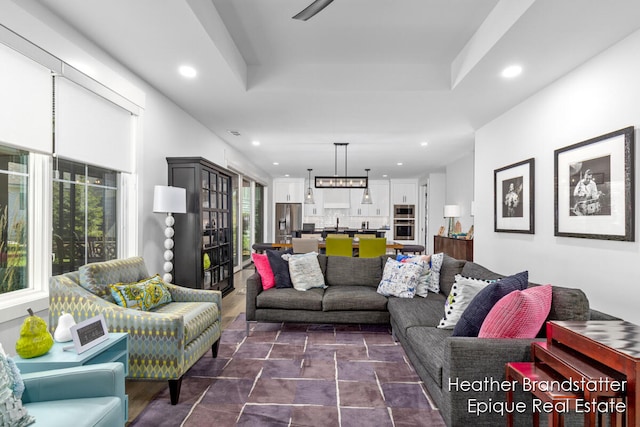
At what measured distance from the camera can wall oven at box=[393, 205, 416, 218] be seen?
11258 millimetres

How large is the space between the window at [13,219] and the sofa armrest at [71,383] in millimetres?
1121

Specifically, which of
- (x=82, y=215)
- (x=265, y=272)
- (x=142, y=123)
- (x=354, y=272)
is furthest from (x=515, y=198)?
(x=82, y=215)

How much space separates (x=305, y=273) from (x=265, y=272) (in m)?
0.46

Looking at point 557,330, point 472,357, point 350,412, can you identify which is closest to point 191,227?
point 350,412

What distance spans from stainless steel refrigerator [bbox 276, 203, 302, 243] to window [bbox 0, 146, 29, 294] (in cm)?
861

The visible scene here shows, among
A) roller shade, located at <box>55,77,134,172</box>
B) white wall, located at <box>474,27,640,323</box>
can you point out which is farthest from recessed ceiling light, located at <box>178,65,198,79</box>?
white wall, located at <box>474,27,640,323</box>

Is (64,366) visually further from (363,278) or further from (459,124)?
(459,124)

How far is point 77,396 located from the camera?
1.58 metres

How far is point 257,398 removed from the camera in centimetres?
239

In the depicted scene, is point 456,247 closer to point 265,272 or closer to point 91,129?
point 265,272

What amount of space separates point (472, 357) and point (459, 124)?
13.6 ft

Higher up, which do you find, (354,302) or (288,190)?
(288,190)

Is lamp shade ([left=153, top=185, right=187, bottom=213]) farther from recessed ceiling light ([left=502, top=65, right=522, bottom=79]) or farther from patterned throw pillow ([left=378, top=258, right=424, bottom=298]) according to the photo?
recessed ceiling light ([left=502, top=65, right=522, bottom=79])

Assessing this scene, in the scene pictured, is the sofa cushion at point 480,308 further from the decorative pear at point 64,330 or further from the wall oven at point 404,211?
the wall oven at point 404,211
